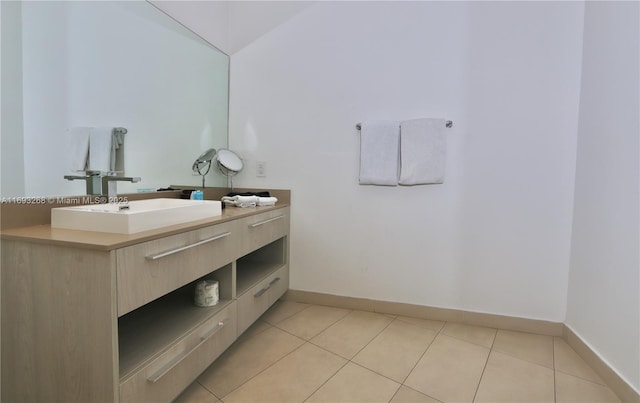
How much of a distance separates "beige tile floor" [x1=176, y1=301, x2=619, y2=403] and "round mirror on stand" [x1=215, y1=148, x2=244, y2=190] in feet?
3.48

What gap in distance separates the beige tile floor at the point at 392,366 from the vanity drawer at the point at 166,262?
1.80 ft

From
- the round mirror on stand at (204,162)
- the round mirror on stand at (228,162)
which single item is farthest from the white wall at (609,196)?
the round mirror on stand at (204,162)

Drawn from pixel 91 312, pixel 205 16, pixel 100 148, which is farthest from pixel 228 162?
pixel 91 312

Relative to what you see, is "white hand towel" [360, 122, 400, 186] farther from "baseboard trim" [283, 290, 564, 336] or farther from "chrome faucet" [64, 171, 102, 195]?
"chrome faucet" [64, 171, 102, 195]

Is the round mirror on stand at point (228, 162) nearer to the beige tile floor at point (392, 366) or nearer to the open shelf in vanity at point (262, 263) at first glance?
the open shelf in vanity at point (262, 263)

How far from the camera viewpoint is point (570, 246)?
1.84 metres

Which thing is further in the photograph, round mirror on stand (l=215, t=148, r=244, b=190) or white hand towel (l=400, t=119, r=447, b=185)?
round mirror on stand (l=215, t=148, r=244, b=190)

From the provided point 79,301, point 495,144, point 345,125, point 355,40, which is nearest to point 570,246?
point 495,144

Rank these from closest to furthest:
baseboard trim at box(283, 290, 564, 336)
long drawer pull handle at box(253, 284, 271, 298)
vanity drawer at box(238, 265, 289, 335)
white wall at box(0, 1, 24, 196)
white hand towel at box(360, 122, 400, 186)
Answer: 1. white wall at box(0, 1, 24, 196)
2. vanity drawer at box(238, 265, 289, 335)
3. long drawer pull handle at box(253, 284, 271, 298)
4. baseboard trim at box(283, 290, 564, 336)
5. white hand towel at box(360, 122, 400, 186)

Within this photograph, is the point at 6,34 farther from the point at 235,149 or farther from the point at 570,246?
the point at 570,246

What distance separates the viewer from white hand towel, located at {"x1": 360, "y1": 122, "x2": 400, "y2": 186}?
6.65ft

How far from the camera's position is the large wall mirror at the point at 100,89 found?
1.18 meters

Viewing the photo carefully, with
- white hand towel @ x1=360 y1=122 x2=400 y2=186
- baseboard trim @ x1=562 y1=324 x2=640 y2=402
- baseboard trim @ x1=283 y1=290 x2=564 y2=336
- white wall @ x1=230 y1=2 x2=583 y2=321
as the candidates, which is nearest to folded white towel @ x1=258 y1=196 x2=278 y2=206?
white wall @ x1=230 y1=2 x2=583 y2=321

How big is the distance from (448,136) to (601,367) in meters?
1.38
